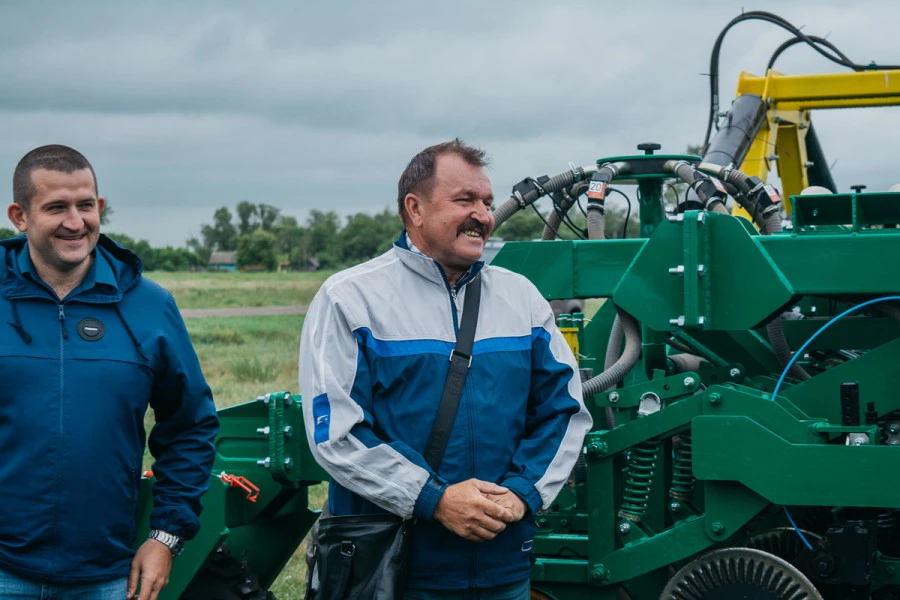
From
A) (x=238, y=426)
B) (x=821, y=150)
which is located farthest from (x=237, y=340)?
(x=238, y=426)

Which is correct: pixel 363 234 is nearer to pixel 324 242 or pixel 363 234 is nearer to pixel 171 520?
pixel 324 242

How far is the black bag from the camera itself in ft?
10.3

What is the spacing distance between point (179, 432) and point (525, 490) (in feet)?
3.48

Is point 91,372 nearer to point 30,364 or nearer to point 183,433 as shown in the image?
point 30,364

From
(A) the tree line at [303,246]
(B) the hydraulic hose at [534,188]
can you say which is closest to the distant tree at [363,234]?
(A) the tree line at [303,246]

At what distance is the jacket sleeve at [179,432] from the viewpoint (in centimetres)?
328

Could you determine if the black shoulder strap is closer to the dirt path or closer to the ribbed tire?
the ribbed tire

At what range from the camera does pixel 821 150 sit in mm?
7949

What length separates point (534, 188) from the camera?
5.32 meters

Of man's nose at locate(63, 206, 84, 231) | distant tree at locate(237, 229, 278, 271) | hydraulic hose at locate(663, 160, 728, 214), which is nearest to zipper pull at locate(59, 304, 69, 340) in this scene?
man's nose at locate(63, 206, 84, 231)

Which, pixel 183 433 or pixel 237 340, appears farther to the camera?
pixel 237 340

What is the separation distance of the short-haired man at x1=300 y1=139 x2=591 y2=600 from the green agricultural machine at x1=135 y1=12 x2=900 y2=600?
2.88 feet

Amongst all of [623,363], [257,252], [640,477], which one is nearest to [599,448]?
[640,477]

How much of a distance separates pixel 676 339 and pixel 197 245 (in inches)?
4320
